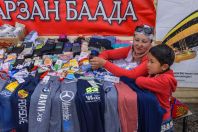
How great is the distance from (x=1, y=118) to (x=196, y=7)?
8.33 ft

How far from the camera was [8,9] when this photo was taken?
13.7ft

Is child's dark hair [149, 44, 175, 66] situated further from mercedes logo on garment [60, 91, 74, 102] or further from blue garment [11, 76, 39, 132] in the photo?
blue garment [11, 76, 39, 132]

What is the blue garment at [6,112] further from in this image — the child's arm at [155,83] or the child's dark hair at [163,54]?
the child's dark hair at [163,54]

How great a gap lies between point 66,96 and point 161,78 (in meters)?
0.80

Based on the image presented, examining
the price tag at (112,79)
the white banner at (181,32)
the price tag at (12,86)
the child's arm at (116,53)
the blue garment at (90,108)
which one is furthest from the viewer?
the white banner at (181,32)

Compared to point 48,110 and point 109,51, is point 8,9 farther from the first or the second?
point 48,110

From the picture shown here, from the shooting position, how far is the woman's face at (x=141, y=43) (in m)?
3.24

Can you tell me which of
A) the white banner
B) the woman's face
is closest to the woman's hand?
the woman's face

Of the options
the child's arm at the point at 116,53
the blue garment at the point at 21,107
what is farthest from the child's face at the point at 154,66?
the blue garment at the point at 21,107

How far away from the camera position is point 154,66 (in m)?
2.89

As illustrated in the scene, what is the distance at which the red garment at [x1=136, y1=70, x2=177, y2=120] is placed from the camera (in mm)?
2848

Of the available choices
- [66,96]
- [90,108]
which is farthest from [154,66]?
[66,96]

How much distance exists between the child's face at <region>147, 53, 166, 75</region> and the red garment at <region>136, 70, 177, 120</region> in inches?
1.7

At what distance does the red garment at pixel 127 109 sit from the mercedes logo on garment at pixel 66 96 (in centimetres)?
39
